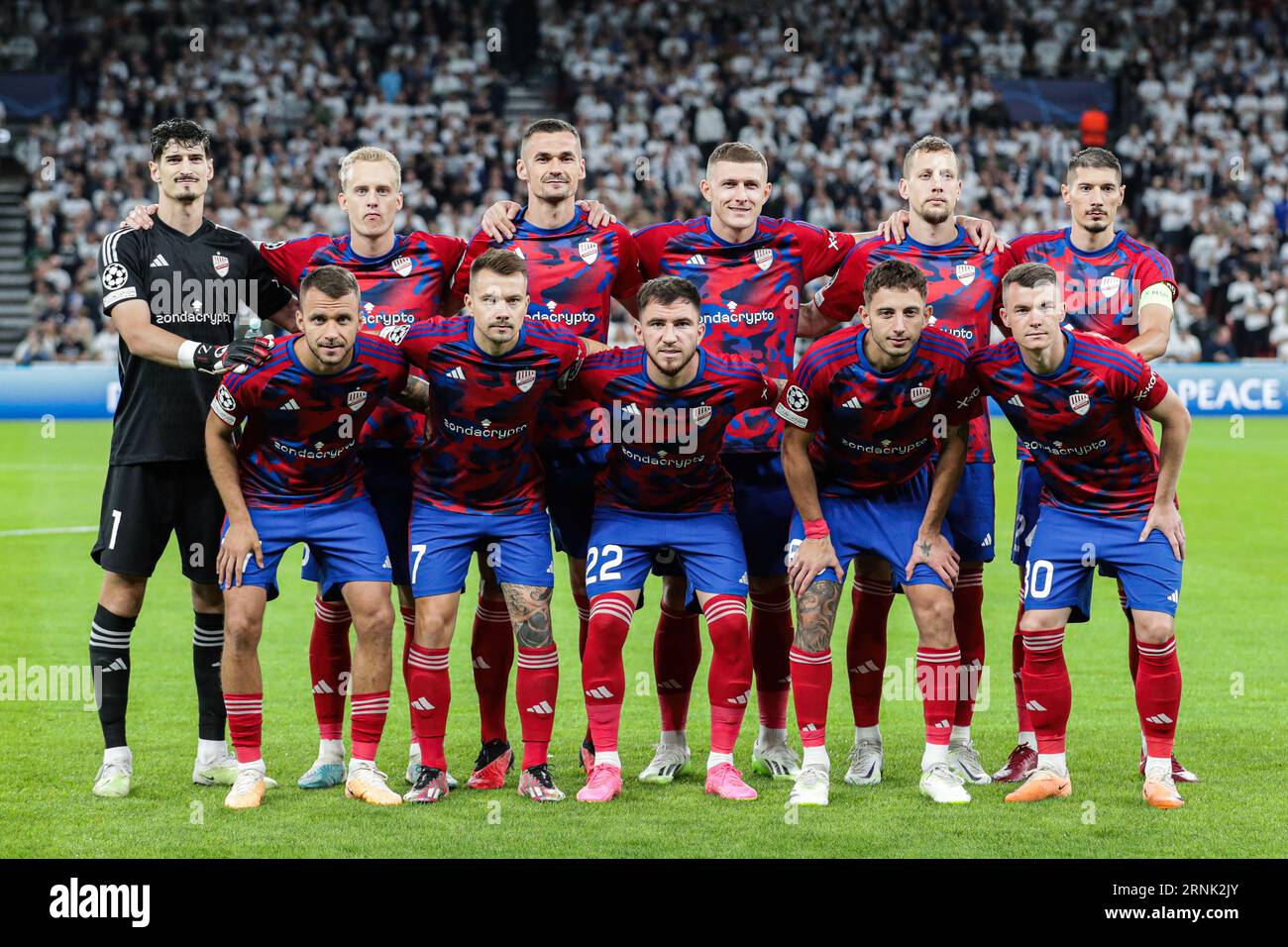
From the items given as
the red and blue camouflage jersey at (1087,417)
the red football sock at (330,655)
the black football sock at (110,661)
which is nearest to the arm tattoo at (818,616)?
the red and blue camouflage jersey at (1087,417)

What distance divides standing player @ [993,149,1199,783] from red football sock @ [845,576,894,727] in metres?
0.57

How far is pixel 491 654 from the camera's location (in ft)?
22.9

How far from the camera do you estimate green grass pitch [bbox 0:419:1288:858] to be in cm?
567

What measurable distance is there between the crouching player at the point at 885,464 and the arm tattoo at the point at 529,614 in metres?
1.00

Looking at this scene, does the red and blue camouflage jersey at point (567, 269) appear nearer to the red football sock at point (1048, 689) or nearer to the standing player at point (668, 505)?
the standing player at point (668, 505)

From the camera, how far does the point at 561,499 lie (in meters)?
7.06

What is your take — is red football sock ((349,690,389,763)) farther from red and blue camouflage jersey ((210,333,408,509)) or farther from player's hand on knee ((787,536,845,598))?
player's hand on knee ((787,536,845,598))

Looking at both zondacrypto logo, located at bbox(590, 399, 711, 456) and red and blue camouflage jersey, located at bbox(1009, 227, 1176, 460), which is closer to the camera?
zondacrypto logo, located at bbox(590, 399, 711, 456)

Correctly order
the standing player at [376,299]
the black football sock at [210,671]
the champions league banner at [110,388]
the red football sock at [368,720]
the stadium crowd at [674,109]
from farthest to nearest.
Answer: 1. the stadium crowd at [674,109]
2. the champions league banner at [110,388]
3. the standing player at [376,299]
4. the black football sock at [210,671]
5. the red football sock at [368,720]

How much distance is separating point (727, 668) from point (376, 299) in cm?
215

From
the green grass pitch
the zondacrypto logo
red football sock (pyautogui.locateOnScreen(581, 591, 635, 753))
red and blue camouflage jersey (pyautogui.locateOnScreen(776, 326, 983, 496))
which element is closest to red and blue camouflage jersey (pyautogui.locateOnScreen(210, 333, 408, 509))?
the zondacrypto logo

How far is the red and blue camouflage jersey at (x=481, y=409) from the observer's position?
647 centimetres

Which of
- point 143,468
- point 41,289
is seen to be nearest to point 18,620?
point 143,468
